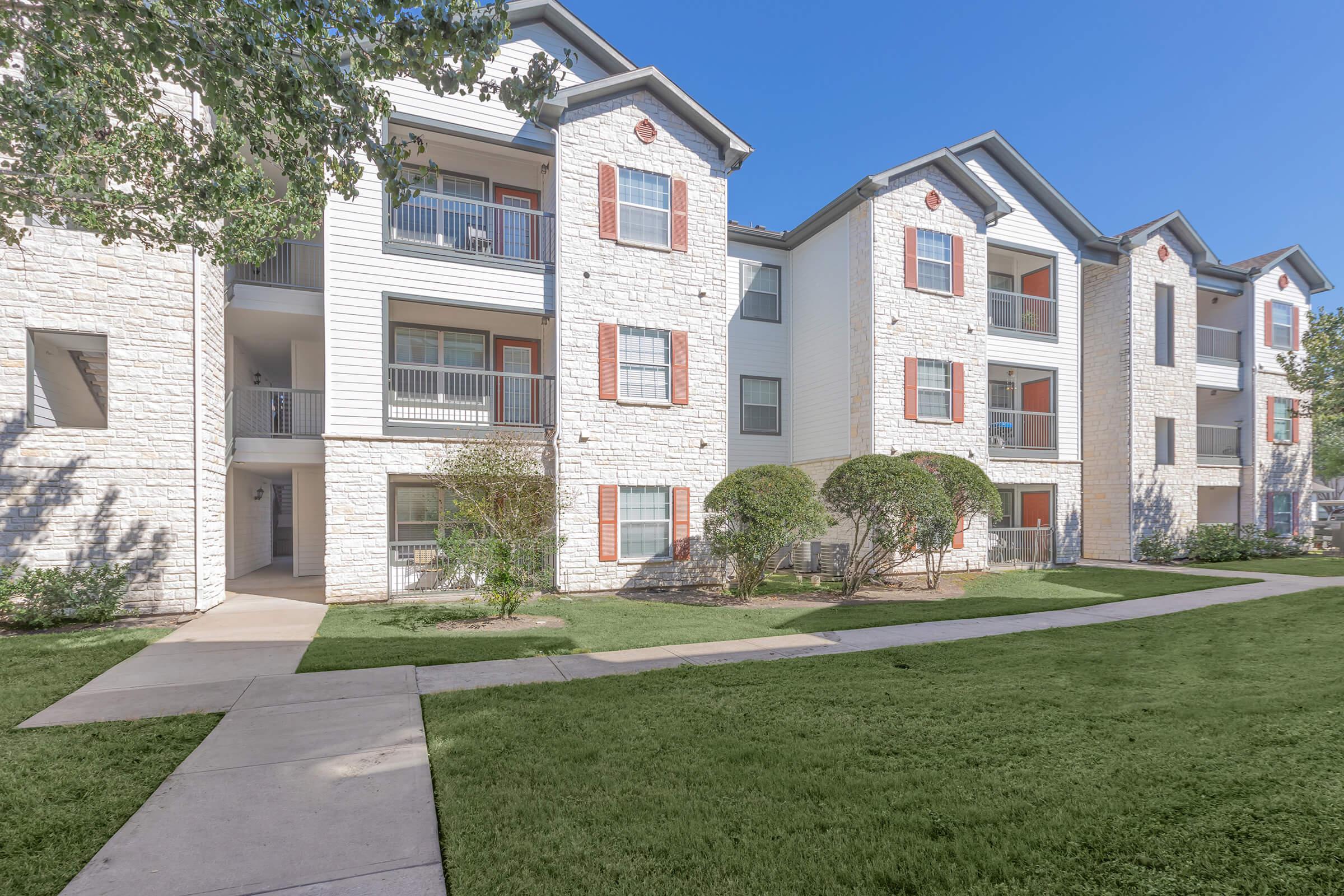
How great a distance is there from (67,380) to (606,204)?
1081 centimetres

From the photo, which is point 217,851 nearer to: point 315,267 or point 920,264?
point 315,267

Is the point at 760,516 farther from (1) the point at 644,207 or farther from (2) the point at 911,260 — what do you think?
(2) the point at 911,260

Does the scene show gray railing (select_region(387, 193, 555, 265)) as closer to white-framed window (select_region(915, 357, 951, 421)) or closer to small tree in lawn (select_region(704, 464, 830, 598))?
small tree in lawn (select_region(704, 464, 830, 598))

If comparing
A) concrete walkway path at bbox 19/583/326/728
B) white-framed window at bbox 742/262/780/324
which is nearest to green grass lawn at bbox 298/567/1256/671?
concrete walkway path at bbox 19/583/326/728

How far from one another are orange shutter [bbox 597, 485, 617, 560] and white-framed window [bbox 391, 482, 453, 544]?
3.54m

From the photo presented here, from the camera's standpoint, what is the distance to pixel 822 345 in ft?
58.9

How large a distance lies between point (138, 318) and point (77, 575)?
13.9 ft

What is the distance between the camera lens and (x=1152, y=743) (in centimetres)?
468

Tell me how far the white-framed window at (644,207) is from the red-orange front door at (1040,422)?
12.0 metres

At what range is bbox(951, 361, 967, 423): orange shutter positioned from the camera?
672 inches

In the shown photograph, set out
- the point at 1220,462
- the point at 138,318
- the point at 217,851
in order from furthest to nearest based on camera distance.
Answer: the point at 1220,462, the point at 138,318, the point at 217,851

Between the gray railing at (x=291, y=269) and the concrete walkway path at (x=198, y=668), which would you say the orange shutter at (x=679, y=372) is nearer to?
the gray railing at (x=291, y=269)

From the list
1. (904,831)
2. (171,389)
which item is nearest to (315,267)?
(171,389)

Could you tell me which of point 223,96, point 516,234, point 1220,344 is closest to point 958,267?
point 516,234
